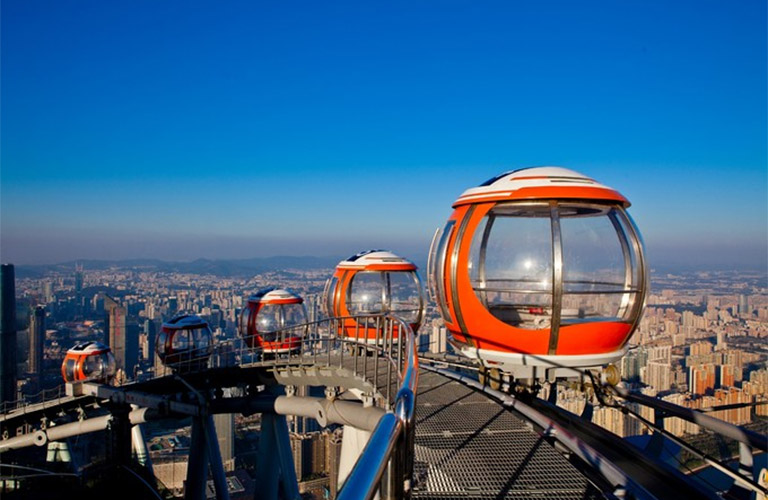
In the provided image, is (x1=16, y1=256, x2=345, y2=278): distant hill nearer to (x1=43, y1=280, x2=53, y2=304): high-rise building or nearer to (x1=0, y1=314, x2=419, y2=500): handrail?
Result: (x1=43, y1=280, x2=53, y2=304): high-rise building

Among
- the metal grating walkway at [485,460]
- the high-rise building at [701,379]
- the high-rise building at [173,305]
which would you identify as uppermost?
the metal grating walkway at [485,460]

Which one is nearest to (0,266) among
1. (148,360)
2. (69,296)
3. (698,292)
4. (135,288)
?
(148,360)

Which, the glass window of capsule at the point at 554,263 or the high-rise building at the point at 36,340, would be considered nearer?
the glass window of capsule at the point at 554,263

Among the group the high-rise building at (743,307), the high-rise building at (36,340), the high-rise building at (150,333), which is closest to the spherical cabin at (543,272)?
the high-rise building at (743,307)

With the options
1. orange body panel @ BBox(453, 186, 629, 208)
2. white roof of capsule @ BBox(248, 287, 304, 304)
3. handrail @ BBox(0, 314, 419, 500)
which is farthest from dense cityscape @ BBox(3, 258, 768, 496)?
orange body panel @ BBox(453, 186, 629, 208)

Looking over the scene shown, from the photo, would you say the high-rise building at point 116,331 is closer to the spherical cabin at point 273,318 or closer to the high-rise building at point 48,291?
the high-rise building at point 48,291

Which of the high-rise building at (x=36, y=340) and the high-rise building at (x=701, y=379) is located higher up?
the high-rise building at (x=701, y=379)

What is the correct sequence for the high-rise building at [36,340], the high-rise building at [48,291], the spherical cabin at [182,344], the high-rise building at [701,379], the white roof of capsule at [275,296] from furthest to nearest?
Answer: the high-rise building at [48,291]
the high-rise building at [36,340]
the white roof of capsule at [275,296]
the spherical cabin at [182,344]
the high-rise building at [701,379]
